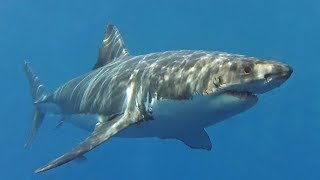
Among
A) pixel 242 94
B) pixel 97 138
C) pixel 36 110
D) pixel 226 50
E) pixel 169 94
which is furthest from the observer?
pixel 226 50

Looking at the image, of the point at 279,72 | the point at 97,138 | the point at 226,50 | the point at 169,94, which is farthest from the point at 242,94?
the point at 226,50

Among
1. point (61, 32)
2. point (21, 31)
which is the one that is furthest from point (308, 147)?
point (21, 31)

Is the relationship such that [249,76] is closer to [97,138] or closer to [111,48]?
[97,138]

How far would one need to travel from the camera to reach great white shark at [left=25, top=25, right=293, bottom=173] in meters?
4.67

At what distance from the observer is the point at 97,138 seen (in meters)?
5.87

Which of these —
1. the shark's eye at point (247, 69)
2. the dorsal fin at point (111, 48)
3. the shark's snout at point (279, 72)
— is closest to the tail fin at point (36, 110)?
the dorsal fin at point (111, 48)

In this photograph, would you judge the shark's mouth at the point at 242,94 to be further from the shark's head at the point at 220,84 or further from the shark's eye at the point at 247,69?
the shark's eye at the point at 247,69

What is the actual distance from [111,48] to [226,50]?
24247 mm

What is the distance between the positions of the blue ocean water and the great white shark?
79.4 ft

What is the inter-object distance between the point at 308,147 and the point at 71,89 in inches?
1074

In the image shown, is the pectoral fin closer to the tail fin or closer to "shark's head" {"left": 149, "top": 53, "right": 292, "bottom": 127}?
"shark's head" {"left": 149, "top": 53, "right": 292, "bottom": 127}

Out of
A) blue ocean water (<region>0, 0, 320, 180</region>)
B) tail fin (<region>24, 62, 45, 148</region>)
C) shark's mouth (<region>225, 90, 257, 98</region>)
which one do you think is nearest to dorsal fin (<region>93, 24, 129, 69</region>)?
tail fin (<region>24, 62, 45, 148</region>)

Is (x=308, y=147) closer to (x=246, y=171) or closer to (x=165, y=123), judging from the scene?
(x=246, y=171)

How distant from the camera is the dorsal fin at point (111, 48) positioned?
890cm
